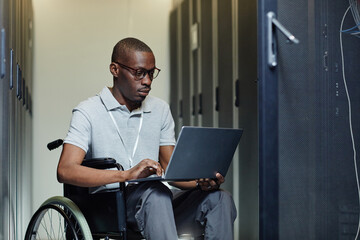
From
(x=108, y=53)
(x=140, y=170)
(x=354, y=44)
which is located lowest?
(x=140, y=170)

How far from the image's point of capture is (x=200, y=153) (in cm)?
202

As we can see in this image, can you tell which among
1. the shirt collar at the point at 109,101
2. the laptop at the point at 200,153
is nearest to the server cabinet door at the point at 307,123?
the laptop at the point at 200,153

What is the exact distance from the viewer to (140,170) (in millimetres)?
2000

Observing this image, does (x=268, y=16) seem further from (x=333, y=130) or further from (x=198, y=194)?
(x=198, y=194)

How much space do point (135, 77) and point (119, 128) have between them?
0.23 meters

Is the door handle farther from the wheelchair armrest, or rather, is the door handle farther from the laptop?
the wheelchair armrest

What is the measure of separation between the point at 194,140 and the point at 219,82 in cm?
212

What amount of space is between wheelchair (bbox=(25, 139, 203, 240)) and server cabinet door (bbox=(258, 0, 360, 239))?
0.44 metres

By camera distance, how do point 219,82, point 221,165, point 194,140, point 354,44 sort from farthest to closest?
point 219,82, point 354,44, point 221,165, point 194,140

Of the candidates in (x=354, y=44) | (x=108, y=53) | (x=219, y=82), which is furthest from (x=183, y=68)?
(x=354, y=44)

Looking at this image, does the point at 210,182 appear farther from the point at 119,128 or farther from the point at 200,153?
the point at 119,128

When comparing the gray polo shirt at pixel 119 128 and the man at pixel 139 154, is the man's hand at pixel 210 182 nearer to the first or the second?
the man at pixel 139 154

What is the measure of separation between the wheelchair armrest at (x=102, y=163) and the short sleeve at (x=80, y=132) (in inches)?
2.4

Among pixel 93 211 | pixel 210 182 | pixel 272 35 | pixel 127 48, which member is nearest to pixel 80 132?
pixel 93 211
